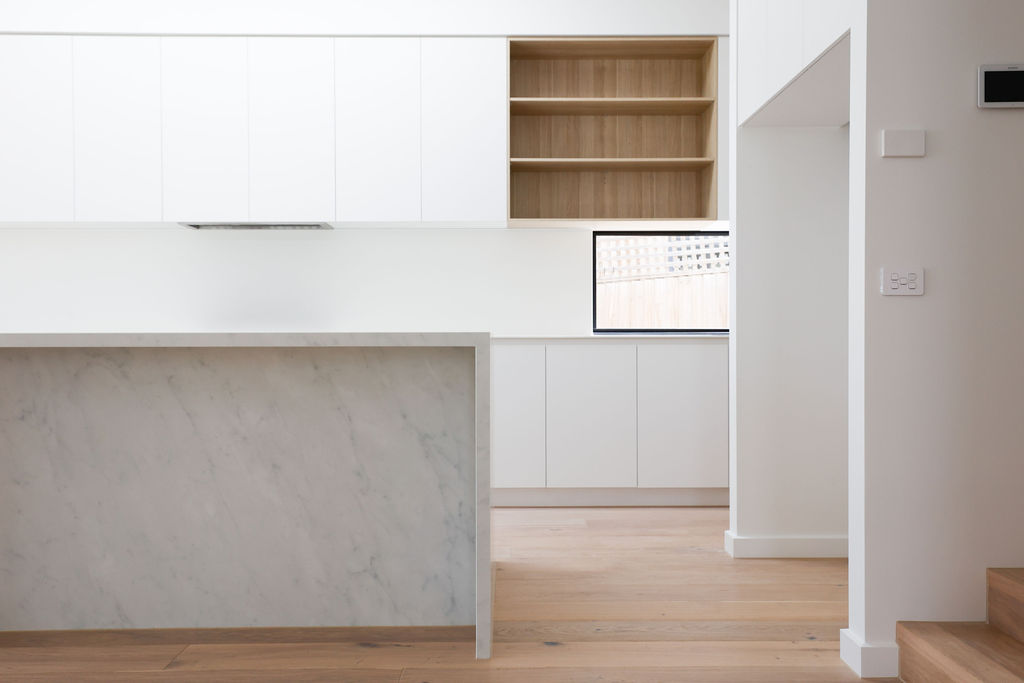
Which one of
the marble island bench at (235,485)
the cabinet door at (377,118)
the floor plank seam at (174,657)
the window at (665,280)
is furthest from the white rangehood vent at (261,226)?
the floor plank seam at (174,657)

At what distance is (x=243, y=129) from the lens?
4.01m

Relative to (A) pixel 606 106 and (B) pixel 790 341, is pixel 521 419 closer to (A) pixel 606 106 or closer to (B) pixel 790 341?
(B) pixel 790 341

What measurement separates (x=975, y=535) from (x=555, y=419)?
218cm

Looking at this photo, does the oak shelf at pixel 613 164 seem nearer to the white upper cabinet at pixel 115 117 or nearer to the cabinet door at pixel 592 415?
the cabinet door at pixel 592 415

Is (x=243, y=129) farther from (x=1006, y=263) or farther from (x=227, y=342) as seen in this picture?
(x=1006, y=263)

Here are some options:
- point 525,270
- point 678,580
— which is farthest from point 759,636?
point 525,270

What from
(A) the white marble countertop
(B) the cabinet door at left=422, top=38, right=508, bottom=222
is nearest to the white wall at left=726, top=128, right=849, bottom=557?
(B) the cabinet door at left=422, top=38, right=508, bottom=222

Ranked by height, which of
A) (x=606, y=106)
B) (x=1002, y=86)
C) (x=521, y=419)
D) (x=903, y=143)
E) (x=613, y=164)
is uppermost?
(x=606, y=106)

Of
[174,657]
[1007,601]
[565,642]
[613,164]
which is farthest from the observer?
[613,164]

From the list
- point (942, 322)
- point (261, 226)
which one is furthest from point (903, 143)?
point (261, 226)

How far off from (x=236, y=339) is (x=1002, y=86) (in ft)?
6.74

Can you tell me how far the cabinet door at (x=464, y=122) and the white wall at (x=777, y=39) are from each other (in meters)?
1.29

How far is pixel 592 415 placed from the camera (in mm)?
4004

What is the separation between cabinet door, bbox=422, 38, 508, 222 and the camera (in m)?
4.04
